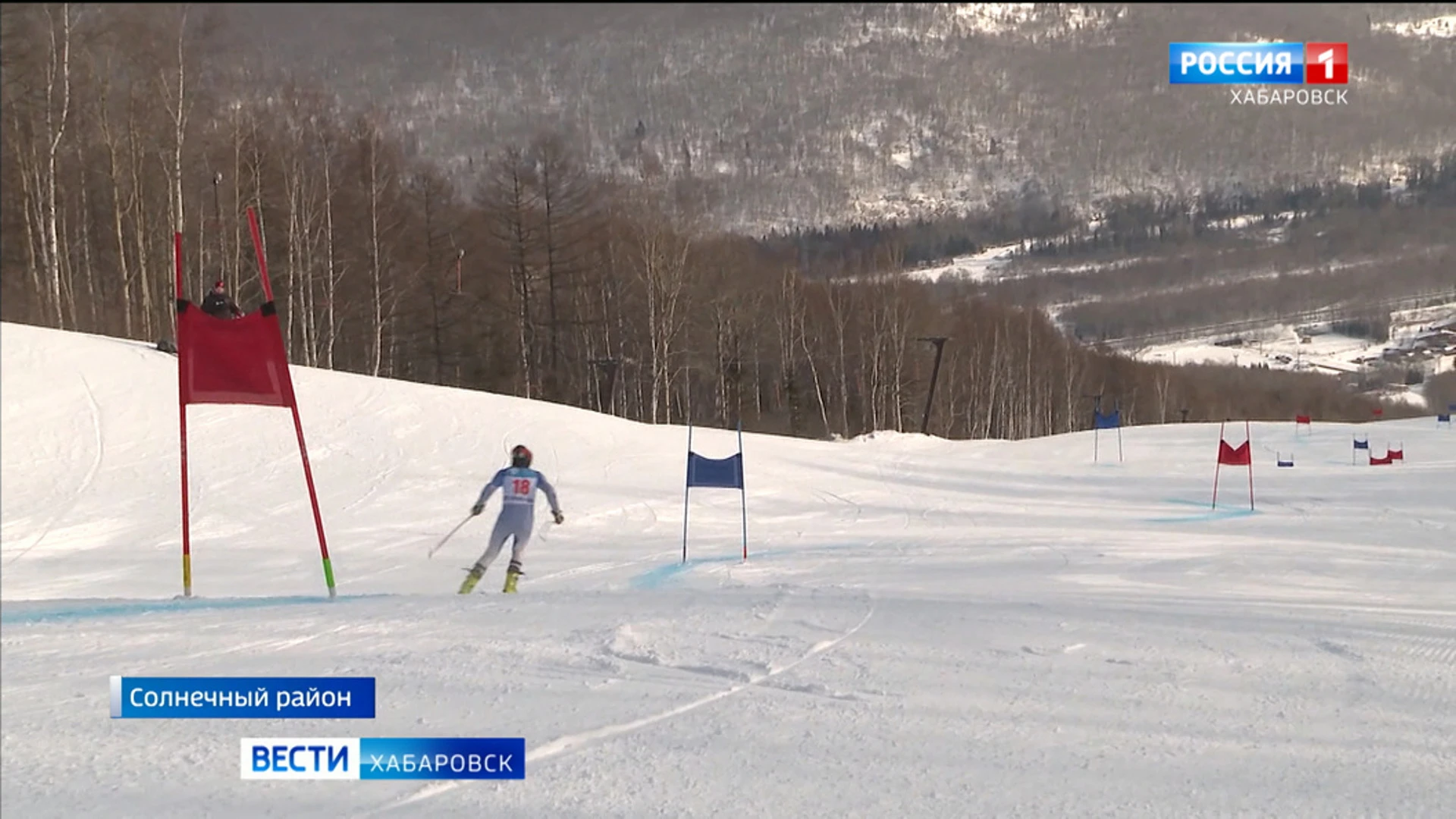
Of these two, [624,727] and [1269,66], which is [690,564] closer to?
[624,727]

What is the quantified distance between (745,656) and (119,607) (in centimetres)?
465

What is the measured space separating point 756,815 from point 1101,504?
19081 mm

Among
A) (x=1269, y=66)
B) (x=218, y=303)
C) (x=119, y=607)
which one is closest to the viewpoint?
(x=119, y=607)

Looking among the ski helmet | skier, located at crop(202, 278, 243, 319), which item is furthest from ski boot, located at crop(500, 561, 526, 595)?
skier, located at crop(202, 278, 243, 319)

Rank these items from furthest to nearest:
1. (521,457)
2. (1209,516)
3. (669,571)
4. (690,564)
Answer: (1209,516) → (690,564) → (669,571) → (521,457)

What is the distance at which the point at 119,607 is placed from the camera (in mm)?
7301

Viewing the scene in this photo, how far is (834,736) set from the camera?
482 cm

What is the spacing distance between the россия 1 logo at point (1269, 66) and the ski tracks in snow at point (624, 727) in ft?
39.2

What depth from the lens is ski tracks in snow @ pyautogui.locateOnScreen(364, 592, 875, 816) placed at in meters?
4.15

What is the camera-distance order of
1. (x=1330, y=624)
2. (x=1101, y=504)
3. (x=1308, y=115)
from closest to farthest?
(x=1330, y=624) < (x=1101, y=504) < (x=1308, y=115)

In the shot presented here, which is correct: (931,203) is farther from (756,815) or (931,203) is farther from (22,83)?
(756,815)

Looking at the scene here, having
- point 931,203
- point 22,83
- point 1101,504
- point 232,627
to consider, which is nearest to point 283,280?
point 22,83

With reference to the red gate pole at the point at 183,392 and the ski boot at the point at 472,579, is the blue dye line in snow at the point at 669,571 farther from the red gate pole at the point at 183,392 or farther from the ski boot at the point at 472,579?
the red gate pole at the point at 183,392

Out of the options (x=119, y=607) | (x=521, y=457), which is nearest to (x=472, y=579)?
(x=521, y=457)
